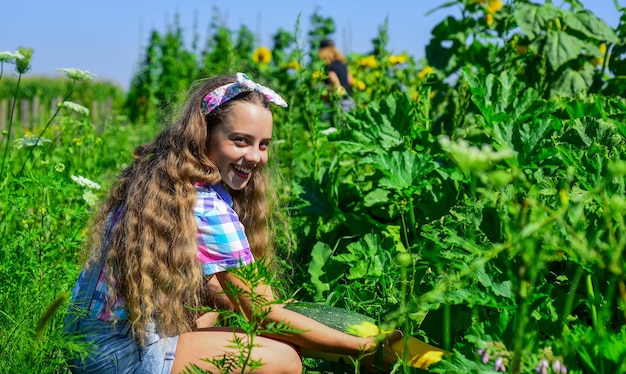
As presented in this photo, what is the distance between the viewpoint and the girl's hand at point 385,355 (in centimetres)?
248

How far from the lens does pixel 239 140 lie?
2.80 metres

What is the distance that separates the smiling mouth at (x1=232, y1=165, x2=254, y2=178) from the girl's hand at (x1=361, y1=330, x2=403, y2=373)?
72cm

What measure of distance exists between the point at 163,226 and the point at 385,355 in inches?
30.3

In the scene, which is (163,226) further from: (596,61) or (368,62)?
(368,62)

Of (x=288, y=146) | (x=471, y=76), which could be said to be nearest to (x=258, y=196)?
(x=471, y=76)

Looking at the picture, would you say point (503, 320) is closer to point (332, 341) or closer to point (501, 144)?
point (332, 341)

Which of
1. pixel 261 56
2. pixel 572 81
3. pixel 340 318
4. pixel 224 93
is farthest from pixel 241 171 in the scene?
pixel 261 56

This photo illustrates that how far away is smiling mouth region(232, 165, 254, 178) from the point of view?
111 inches

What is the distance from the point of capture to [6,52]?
11.2ft

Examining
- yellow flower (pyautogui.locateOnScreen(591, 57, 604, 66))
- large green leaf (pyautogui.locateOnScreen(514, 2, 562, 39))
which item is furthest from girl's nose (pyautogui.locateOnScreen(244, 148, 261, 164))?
yellow flower (pyautogui.locateOnScreen(591, 57, 604, 66))

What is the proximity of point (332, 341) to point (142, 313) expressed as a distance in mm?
569

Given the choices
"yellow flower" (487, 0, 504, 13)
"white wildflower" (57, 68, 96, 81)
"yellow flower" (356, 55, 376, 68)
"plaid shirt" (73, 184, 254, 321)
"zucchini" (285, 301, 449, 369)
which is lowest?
"zucchini" (285, 301, 449, 369)

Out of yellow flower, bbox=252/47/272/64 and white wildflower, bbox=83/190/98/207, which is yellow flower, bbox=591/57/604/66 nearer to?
white wildflower, bbox=83/190/98/207

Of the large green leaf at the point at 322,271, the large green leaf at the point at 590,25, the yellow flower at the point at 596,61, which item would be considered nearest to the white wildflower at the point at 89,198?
the large green leaf at the point at 322,271
